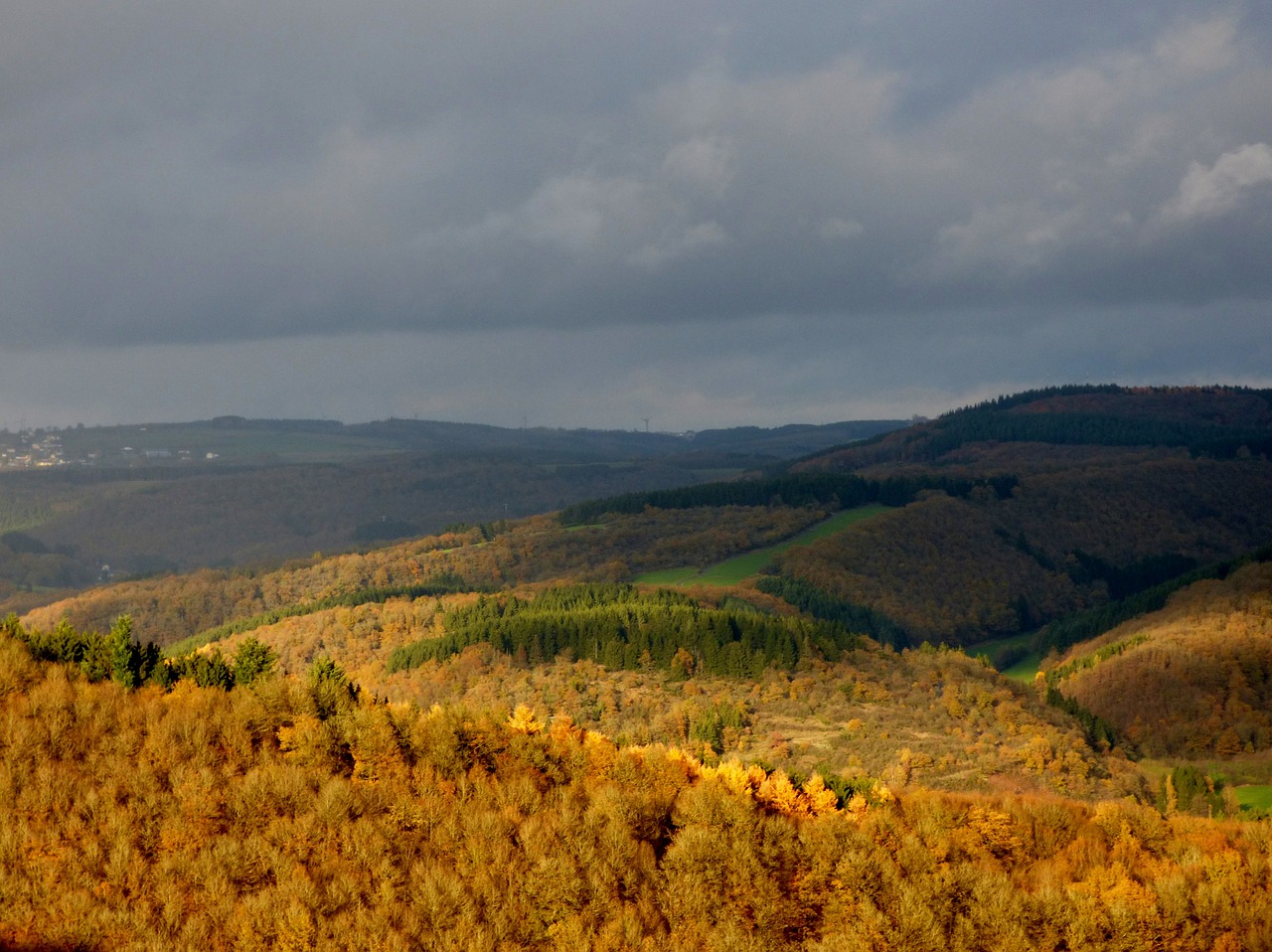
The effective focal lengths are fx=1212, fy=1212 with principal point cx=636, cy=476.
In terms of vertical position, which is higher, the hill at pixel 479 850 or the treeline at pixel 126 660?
the treeline at pixel 126 660

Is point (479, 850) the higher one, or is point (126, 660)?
point (126, 660)

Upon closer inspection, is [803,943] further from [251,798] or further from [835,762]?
[835,762]

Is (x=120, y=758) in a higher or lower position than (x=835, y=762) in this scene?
higher

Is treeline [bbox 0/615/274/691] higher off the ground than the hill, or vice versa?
treeline [bbox 0/615/274/691]

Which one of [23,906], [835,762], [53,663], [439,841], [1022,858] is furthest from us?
[835,762]

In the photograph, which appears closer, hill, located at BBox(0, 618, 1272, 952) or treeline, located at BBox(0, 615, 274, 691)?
hill, located at BBox(0, 618, 1272, 952)

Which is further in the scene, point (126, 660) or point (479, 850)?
point (126, 660)

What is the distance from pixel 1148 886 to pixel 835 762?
118 metres

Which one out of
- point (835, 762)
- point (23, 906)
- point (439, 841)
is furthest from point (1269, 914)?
point (835, 762)

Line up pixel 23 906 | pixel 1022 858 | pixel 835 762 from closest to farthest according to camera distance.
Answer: pixel 23 906 → pixel 1022 858 → pixel 835 762

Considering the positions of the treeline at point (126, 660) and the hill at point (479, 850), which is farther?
the treeline at point (126, 660)

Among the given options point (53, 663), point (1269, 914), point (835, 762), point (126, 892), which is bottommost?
point (835, 762)

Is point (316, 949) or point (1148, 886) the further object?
point (1148, 886)

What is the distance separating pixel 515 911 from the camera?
7250 centimetres
